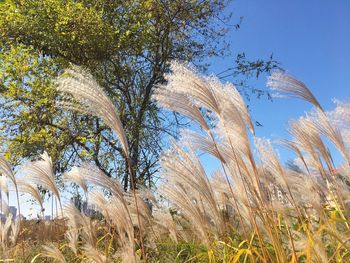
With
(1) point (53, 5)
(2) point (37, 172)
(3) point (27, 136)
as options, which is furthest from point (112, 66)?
(2) point (37, 172)

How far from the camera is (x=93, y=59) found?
10.5m

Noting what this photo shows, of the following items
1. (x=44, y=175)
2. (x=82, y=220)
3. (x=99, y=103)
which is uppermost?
(x=44, y=175)

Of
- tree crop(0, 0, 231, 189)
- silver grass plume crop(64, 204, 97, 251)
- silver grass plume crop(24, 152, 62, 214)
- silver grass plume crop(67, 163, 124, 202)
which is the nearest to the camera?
silver grass plume crop(67, 163, 124, 202)

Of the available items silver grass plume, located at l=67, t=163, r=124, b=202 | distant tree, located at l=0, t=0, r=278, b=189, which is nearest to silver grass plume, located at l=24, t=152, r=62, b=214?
silver grass plume, located at l=67, t=163, r=124, b=202

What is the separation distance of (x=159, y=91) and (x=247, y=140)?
566 mm

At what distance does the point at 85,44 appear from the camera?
33.1ft

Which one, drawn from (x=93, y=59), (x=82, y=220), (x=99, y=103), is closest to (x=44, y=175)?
(x=82, y=220)

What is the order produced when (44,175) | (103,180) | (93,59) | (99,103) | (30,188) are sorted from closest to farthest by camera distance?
(99,103) < (103,180) < (44,175) < (30,188) < (93,59)

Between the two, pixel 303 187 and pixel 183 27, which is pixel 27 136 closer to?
pixel 183 27

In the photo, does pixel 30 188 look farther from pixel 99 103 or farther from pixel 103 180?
pixel 99 103

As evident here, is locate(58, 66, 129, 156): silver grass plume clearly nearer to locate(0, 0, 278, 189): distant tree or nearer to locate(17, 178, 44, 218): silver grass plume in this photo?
locate(17, 178, 44, 218): silver grass plume

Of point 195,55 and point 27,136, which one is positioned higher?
point 195,55

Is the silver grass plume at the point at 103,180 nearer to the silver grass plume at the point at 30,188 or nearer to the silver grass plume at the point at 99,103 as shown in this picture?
the silver grass plume at the point at 99,103

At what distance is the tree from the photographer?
10.1 metres
